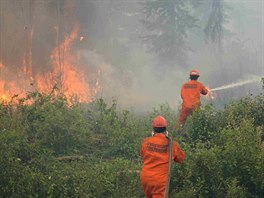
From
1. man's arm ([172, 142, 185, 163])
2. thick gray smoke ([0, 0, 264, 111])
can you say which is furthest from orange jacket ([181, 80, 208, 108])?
thick gray smoke ([0, 0, 264, 111])

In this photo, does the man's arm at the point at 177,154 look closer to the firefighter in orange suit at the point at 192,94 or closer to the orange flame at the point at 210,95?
the firefighter in orange suit at the point at 192,94

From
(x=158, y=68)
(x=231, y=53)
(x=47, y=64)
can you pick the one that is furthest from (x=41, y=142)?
(x=231, y=53)

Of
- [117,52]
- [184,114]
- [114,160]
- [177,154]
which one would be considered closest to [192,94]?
[184,114]

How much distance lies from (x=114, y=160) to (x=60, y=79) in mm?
11755

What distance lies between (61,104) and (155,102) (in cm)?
1404

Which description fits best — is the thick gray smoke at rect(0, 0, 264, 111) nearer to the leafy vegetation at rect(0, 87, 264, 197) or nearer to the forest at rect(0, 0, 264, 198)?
the forest at rect(0, 0, 264, 198)

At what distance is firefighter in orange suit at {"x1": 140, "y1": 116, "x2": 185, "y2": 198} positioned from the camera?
6.97 metres

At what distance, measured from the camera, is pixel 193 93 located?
486 inches

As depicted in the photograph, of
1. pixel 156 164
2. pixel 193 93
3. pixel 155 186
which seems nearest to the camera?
pixel 155 186

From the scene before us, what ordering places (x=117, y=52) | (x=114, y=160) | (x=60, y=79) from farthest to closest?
1. (x=117, y=52)
2. (x=60, y=79)
3. (x=114, y=160)

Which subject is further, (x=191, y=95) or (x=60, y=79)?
(x=60, y=79)

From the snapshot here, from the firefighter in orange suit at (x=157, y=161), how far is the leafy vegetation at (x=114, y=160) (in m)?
0.80

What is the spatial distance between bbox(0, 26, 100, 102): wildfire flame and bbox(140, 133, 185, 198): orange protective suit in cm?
1157

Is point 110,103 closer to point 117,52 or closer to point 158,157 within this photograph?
point 117,52
